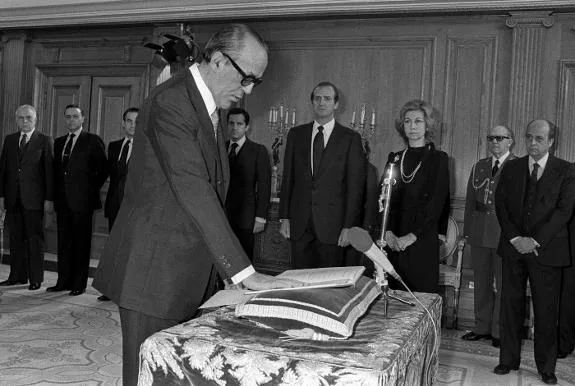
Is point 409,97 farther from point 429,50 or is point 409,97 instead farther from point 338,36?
point 338,36

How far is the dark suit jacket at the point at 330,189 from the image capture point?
413cm

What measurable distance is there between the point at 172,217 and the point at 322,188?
8.55 feet

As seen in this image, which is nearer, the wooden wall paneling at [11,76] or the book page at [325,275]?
the book page at [325,275]

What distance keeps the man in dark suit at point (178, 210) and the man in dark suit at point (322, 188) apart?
96.4 inches

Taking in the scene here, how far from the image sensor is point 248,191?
5141 mm

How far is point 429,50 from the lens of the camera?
232 inches

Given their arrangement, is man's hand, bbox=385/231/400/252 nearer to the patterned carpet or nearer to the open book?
the patterned carpet

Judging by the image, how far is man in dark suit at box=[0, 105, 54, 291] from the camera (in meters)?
5.64

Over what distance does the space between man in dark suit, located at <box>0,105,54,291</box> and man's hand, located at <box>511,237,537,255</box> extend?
4105mm

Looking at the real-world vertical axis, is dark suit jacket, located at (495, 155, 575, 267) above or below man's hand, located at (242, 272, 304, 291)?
above

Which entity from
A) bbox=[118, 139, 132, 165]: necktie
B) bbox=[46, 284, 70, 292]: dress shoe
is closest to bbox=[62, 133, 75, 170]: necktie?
bbox=[118, 139, 132, 165]: necktie

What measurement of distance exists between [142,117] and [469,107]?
181 inches

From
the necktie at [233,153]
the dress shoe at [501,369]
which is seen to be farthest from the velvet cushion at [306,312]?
the necktie at [233,153]

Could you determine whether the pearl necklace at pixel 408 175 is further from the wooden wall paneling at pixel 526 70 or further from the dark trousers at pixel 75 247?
the dark trousers at pixel 75 247
